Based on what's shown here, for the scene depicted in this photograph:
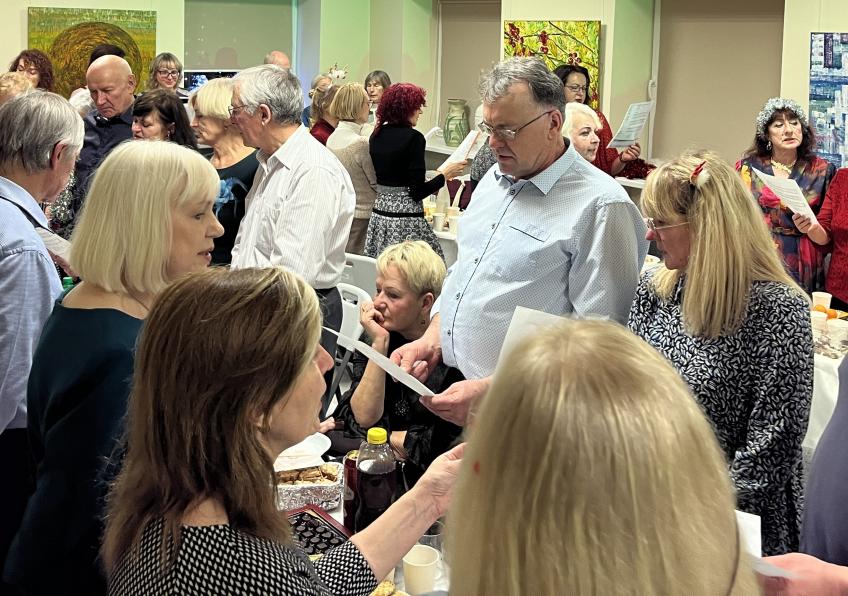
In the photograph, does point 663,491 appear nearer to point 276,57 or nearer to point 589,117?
point 589,117

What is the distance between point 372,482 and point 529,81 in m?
1.23

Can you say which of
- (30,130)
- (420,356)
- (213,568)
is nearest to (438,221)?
(420,356)

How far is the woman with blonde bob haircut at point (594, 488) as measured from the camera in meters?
0.90

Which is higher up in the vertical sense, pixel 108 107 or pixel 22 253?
pixel 108 107

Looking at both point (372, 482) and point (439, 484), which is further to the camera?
point (372, 482)

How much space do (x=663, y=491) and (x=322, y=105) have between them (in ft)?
21.7

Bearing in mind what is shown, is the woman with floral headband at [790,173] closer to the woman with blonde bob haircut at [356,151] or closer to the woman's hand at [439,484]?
the woman with blonde bob haircut at [356,151]

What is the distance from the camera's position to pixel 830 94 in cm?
650

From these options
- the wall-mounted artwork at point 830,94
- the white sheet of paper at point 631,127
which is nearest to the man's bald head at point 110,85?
the white sheet of paper at point 631,127

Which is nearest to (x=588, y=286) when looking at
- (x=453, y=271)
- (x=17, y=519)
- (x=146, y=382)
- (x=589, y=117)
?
(x=453, y=271)

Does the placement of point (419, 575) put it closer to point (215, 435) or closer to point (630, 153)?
point (215, 435)

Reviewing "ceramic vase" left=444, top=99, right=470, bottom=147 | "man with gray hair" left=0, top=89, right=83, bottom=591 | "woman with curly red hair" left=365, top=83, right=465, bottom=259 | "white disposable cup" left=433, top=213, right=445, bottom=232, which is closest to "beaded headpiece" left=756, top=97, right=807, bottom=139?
"woman with curly red hair" left=365, top=83, right=465, bottom=259

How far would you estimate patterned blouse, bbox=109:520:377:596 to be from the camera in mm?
1427

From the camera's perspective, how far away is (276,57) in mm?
9547
